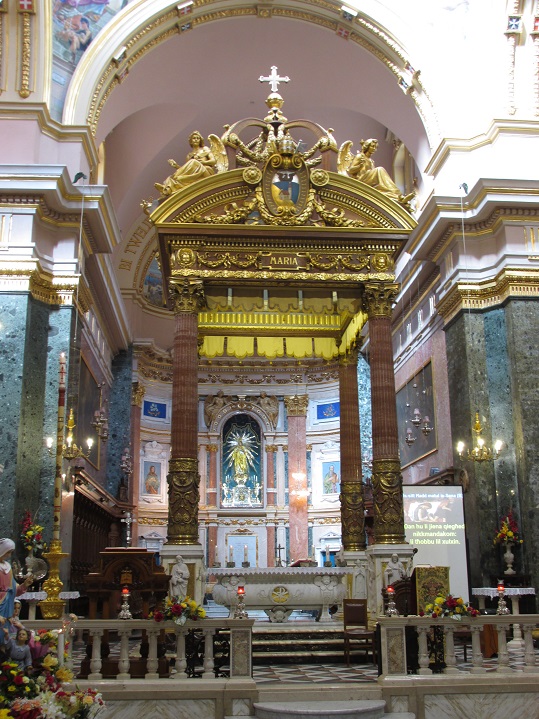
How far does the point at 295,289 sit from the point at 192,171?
7.83 ft

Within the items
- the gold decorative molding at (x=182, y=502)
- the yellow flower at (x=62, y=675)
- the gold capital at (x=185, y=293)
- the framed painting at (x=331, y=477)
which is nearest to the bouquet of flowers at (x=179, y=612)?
the yellow flower at (x=62, y=675)

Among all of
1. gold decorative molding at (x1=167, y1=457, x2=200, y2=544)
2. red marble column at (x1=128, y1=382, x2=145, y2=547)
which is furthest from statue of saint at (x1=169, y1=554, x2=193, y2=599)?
red marble column at (x1=128, y1=382, x2=145, y2=547)

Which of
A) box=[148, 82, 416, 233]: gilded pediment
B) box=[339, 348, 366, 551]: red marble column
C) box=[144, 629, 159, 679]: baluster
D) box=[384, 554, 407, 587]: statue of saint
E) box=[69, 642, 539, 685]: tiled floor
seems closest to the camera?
box=[144, 629, 159, 679]: baluster

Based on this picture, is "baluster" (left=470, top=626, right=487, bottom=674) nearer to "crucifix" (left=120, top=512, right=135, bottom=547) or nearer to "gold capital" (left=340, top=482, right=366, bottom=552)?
"gold capital" (left=340, top=482, right=366, bottom=552)

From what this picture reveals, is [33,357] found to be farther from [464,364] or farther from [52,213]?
[464,364]

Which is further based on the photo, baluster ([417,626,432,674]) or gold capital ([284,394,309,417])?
gold capital ([284,394,309,417])

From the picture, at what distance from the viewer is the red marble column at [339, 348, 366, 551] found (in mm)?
13625

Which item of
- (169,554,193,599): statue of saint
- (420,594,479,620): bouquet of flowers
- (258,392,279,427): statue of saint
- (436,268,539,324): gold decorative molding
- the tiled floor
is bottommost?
the tiled floor

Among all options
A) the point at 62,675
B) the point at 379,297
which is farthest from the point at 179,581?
the point at 379,297

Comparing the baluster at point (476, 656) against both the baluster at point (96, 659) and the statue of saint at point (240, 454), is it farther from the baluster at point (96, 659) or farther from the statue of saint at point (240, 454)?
the statue of saint at point (240, 454)

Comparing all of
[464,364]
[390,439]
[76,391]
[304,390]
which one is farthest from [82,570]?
[304,390]

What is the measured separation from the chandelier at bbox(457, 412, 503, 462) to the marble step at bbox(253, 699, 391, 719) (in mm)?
5867

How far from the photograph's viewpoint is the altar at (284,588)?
38.2 feet

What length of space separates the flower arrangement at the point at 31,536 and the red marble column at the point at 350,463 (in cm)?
494
